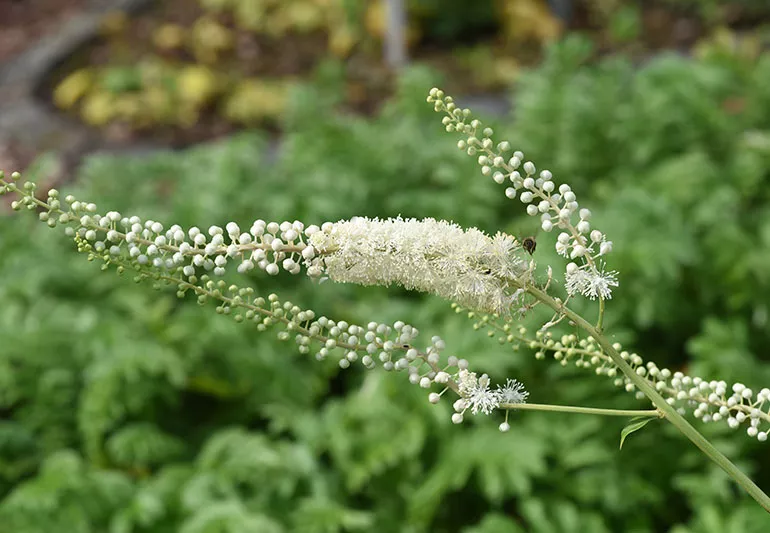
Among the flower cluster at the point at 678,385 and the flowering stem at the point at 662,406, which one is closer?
the flowering stem at the point at 662,406

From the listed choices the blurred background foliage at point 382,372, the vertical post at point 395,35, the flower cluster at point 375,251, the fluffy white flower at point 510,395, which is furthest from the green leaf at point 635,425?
the vertical post at point 395,35

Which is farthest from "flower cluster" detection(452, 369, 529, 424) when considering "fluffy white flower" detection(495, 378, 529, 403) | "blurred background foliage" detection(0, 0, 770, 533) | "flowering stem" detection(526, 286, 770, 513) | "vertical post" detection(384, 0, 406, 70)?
"vertical post" detection(384, 0, 406, 70)

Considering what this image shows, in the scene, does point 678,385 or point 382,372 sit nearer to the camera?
point 678,385

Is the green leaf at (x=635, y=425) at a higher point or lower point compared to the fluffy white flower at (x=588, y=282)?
lower

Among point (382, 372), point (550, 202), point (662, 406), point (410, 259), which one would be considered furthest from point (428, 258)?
point (382, 372)

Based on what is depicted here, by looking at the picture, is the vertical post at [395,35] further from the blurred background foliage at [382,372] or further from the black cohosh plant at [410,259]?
the black cohosh plant at [410,259]

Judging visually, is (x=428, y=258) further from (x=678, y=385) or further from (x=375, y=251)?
(x=678, y=385)

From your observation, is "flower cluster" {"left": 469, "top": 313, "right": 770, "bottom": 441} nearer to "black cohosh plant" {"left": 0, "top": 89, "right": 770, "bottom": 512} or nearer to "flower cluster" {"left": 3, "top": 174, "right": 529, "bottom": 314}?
"black cohosh plant" {"left": 0, "top": 89, "right": 770, "bottom": 512}

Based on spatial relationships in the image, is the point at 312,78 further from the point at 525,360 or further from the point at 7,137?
the point at 525,360
